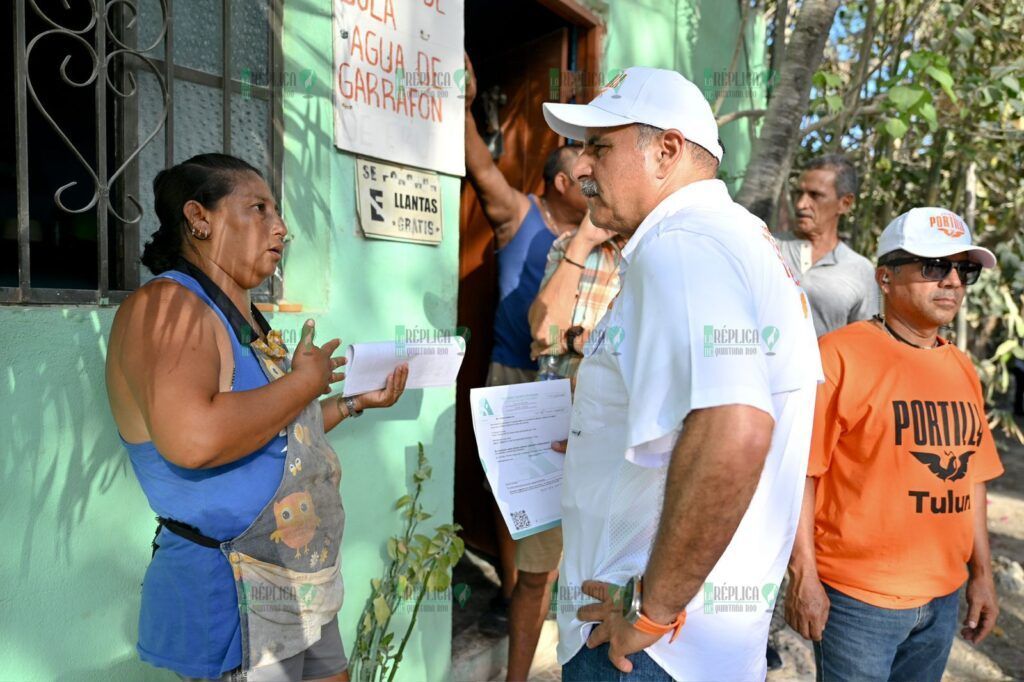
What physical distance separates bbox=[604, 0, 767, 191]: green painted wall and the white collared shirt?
8.02 ft

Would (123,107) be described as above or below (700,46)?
below

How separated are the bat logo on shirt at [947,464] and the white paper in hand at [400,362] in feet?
4.27

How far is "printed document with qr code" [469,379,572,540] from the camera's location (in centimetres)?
162

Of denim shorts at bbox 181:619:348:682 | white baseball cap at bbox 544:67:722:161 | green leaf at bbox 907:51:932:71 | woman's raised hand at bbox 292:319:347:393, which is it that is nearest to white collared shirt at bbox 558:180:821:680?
white baseball cap at bbox 544:67:722:161

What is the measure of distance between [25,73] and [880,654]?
2530 millimetres

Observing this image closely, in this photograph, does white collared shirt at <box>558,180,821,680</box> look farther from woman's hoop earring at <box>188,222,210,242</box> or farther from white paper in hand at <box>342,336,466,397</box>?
woman's hoop earring at <box>188,222,210,242</box>

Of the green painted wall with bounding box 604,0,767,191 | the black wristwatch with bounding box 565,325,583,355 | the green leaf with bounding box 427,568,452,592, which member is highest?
the green painted wall with bounding box 604,0,767,191

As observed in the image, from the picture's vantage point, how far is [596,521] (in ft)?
4.28

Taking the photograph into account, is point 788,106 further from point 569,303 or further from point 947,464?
point 947,464

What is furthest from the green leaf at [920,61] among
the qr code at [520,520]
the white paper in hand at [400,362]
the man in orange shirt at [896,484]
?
the qr code at [520,520]

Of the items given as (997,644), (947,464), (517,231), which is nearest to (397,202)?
(517,231)

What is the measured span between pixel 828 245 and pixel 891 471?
1564 millimetres

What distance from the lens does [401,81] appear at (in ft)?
7.88

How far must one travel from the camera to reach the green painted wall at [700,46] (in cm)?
365
